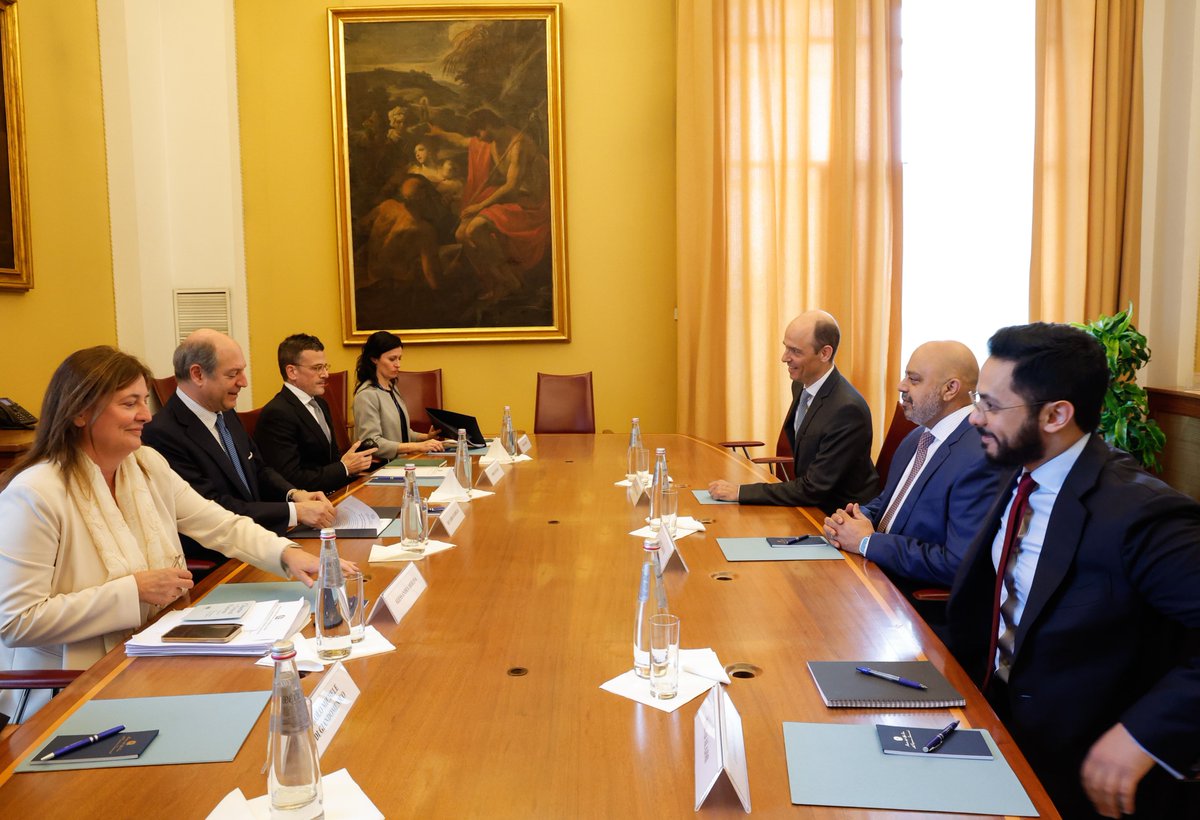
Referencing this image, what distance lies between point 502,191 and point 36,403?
3230 mm

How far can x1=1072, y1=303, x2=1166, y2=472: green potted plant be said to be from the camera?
5.35 m

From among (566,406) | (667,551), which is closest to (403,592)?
(667,551)

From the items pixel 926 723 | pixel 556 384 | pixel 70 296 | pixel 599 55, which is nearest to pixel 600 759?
pixel 926 723

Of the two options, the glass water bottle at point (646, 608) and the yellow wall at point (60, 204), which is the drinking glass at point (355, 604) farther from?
the yellow wall at point (60, 204)

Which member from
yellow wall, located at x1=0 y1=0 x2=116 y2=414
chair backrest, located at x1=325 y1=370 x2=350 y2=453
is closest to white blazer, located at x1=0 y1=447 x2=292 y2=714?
yellow wall, located at x1=0 y1=0 x2=116 y2=414

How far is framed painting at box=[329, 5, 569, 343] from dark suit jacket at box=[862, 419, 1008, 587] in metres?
4.17

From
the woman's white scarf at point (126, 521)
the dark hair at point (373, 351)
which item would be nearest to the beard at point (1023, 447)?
the woman's white scarf at point (126, 521)

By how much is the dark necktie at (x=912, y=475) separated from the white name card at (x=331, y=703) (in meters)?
2.02

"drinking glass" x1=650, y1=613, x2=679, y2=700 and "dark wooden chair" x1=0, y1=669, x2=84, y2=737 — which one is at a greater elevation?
"drinking glass" x1=650, y1=613, x2=679, y2=700

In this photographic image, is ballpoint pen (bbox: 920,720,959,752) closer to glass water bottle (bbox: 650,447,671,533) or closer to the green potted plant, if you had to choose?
glass water bottle (bbox: 650,447,671,533)

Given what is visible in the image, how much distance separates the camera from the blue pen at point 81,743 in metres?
1.36

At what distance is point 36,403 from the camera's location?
4.95 m

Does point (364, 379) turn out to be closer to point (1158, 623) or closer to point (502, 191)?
Answer: point (502, 191)

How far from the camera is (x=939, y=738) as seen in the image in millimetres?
1383
